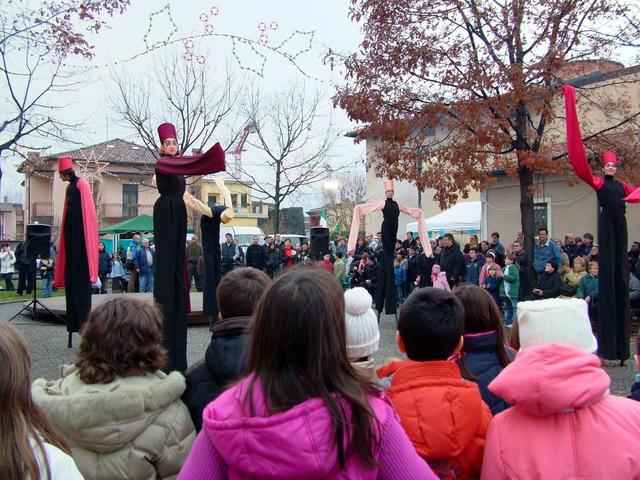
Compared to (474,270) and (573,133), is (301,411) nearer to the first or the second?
(573,133)

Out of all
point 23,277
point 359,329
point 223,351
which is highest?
point 359,329

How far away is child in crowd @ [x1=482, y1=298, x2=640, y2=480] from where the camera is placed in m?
1.91

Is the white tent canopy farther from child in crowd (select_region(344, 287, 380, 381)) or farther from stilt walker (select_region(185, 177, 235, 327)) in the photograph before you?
child in crowd (select_region(344, 287, 380, 381))

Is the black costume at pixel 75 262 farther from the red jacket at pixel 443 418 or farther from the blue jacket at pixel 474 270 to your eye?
the blue jacket at pixel 474 270

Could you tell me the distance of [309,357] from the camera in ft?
5.57

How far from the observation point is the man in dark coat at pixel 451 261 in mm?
12938

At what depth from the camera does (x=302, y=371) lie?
1705 mm

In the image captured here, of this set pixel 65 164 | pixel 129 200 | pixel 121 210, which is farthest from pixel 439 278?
pixel 129 200

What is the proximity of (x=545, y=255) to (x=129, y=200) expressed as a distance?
41.4 metres

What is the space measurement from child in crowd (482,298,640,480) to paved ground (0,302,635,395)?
17.1 feet

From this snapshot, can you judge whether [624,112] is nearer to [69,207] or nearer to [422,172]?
[422,172]

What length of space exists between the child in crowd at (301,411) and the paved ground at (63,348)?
5.55m

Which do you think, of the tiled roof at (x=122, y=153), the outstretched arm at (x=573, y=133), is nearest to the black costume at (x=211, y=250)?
the outstretched arm at (x=573, y=133)

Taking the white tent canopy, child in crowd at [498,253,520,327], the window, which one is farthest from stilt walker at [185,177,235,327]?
the window
